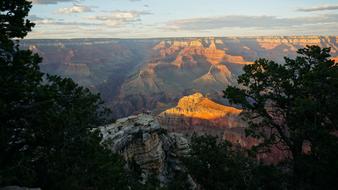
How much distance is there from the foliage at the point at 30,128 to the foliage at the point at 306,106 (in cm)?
1375

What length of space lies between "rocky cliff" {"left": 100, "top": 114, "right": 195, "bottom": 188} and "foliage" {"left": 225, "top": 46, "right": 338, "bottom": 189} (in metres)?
16.9

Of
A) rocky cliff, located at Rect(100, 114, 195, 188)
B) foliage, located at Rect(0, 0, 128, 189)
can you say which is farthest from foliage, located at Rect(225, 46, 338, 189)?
rocky cliff, located at Rect(100, 114, 195, 188)

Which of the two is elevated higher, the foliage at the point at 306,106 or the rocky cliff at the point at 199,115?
the foliage at the point at 306,106

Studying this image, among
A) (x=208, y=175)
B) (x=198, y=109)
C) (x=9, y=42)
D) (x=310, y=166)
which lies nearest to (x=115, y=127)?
(x=208, y=175)

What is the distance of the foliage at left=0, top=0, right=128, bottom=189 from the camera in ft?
63.9

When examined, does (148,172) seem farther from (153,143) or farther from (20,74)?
(20,74)

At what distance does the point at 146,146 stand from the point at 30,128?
92.7 feet

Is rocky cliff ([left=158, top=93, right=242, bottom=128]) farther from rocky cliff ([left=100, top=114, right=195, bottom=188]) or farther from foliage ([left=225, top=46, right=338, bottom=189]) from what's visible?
foliage ([left=225, top=46, right=338, bottom=189])

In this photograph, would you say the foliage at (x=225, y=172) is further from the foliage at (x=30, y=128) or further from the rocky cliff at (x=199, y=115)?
the rocky cliff at (x=199, y=115)

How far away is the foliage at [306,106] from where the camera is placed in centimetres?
2719

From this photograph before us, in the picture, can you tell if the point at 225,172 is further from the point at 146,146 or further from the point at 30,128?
the point at 30,128

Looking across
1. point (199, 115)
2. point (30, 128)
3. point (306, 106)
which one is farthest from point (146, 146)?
point (199, 115)

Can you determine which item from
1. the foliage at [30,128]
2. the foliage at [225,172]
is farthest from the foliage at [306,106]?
the foliage at [30,128]

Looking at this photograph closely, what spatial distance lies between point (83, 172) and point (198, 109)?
153751mm
